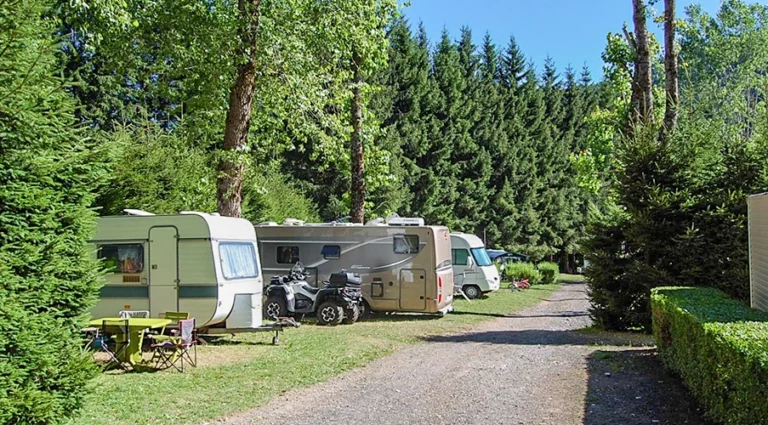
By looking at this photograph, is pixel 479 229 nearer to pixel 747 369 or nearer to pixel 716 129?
pixel 716 129

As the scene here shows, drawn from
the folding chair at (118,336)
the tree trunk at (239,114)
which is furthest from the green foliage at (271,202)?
the folding chair at (118,336)

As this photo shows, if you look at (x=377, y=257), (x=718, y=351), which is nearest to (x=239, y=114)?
(x=377, y=257)

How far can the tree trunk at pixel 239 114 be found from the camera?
44.9ft

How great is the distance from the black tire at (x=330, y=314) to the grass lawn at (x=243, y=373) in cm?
30

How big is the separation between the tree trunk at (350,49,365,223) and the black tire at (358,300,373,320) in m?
2.99

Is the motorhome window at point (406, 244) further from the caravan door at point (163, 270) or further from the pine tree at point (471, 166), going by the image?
the pine tree at point (471, 166)

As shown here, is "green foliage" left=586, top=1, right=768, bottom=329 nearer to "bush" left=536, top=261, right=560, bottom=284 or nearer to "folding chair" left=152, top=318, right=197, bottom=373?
"folding chair" left=152, top=318, right=197, bottom=373

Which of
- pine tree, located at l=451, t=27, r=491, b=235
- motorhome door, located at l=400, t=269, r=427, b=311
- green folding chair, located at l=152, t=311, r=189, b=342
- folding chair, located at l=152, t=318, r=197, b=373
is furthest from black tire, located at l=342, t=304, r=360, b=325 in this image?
pine tree, located at l=451, t=27, r=491, b=235

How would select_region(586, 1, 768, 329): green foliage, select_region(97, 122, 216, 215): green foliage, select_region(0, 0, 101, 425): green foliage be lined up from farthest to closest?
select_region(97, 122, 216, 215): green foliage, select_region(586, 1, 768, 329): green foliage, select_region(0, 0, 101, 425): green foliage

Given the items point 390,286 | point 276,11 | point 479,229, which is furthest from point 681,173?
point 479,229

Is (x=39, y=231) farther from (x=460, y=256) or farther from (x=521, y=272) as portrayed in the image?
(x=521, y=272)

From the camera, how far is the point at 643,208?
43.5 ft

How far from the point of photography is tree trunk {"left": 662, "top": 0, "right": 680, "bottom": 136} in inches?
579

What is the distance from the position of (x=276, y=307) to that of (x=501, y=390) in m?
8.29
